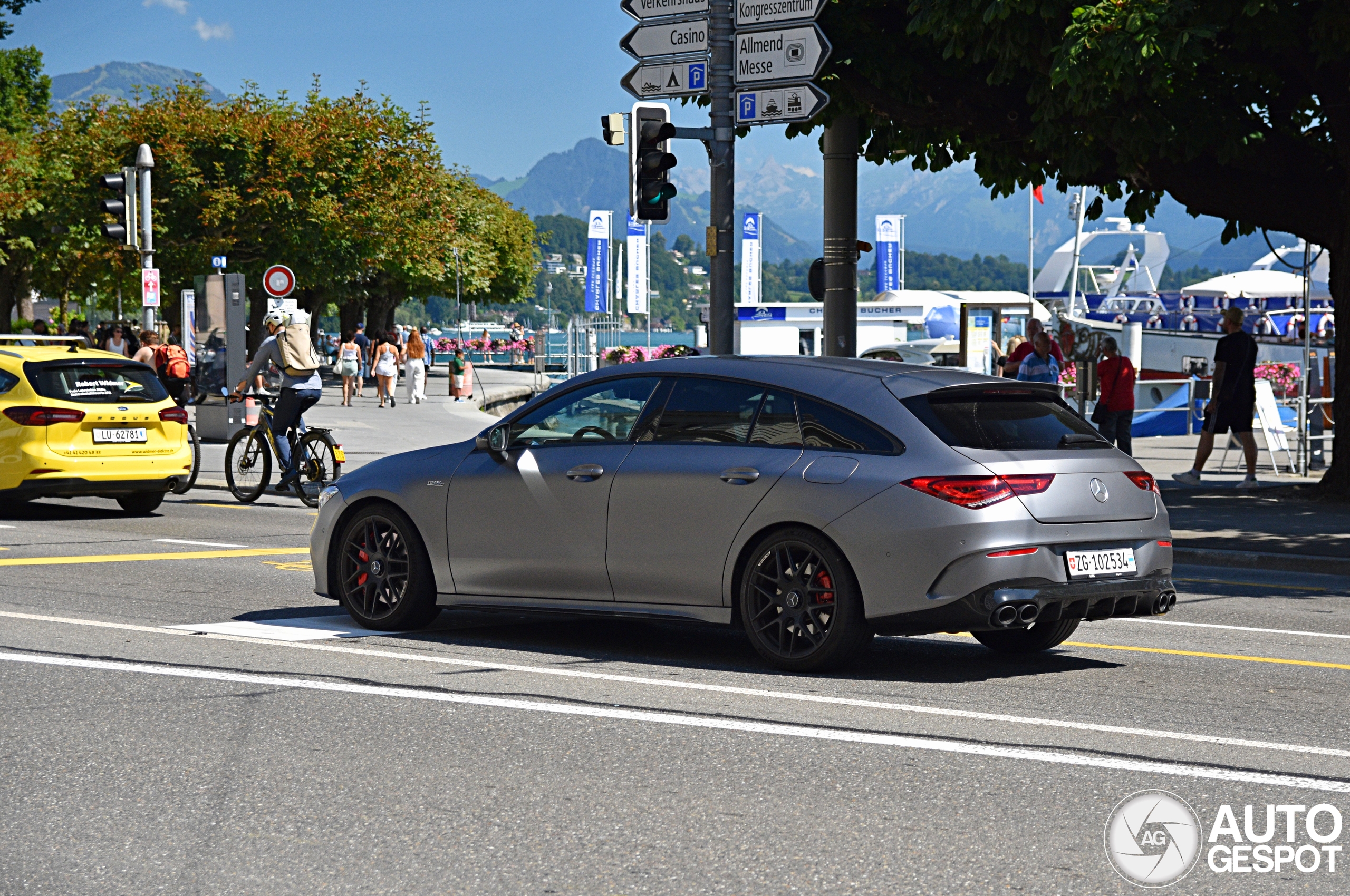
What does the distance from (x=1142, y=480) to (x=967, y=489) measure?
3.58ft

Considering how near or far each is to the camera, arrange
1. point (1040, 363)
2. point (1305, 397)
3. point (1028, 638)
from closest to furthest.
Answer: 1. point (1028, 638)
2. point (1040, 363)
3. point (1305, 397)

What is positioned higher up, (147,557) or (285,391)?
(285,391)

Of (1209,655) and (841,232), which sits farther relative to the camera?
(841,232)

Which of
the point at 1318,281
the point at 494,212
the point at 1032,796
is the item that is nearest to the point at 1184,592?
the point at 1032,796

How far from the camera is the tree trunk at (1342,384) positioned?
16109 mm

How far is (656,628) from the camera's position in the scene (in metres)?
8.80

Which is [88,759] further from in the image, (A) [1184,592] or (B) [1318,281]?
(B) [1318,281]

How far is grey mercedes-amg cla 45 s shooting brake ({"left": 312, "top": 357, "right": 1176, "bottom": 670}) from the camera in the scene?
22.6 feet

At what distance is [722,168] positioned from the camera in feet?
47.8

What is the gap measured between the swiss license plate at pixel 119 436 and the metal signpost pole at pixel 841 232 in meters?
6.82

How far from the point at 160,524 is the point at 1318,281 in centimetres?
6006

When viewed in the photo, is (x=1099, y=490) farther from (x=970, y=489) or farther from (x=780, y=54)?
(x=780, y=54)

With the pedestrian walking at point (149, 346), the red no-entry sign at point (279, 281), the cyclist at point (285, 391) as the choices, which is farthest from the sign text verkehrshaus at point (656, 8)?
the red no-entry sign at point (279, 281)

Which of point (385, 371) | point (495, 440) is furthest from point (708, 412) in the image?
point (385, 371)
